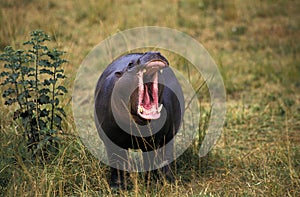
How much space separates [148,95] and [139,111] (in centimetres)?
11

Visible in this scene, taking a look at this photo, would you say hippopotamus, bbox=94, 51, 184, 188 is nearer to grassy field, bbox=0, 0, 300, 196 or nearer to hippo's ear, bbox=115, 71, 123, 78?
hippo's ear, bbox=115, 71, 123, 78

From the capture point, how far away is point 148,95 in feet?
11.0

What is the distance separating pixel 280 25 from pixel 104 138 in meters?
5.32

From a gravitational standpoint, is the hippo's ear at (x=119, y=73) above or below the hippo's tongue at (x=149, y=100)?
above

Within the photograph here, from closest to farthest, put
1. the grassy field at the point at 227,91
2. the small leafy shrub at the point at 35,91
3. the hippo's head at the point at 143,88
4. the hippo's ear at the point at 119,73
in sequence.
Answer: the hippo's head at the point at 143,88 < the hippo's ear at the point at 119,73 < the grassy field at the point at 227,91 < the small leafy shrub at the point at 35,91

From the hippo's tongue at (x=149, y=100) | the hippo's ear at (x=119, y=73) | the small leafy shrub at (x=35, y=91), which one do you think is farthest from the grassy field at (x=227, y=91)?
the hippo's ear at (x=119, y=73)

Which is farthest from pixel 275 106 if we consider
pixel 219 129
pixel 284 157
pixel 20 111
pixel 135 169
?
pixel 20 111

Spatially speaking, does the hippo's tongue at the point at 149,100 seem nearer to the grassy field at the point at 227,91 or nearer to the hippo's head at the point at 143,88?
the hippo's head at the point at 143,88

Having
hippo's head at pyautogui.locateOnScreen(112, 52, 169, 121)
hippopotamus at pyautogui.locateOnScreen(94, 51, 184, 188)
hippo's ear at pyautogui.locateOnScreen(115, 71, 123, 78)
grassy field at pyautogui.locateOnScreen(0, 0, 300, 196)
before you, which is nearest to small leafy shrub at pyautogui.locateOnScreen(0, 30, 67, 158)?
grassy field at pyautogui.locateOnScreen(0, 0, 300, 196)

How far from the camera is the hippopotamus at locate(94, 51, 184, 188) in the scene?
3.31 meters

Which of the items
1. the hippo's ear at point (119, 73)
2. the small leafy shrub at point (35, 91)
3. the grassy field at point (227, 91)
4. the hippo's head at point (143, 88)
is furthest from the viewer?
the small leafy shrub at point (35, 91)

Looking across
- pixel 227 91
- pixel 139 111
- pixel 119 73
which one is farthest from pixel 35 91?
pixel 227 91

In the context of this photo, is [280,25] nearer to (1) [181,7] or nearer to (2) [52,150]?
(1) [181,7]

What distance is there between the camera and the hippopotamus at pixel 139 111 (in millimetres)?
3311
